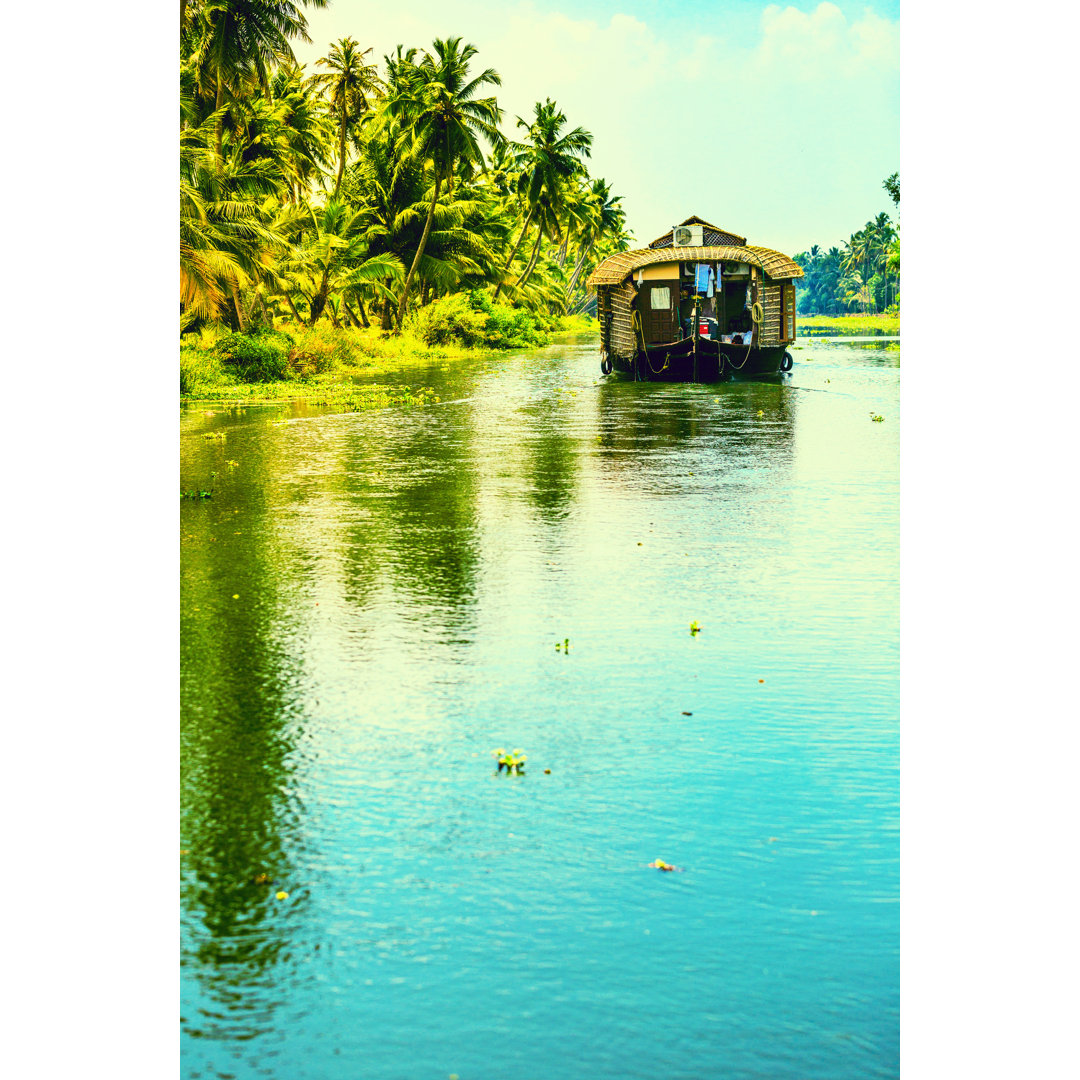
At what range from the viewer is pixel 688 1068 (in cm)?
302

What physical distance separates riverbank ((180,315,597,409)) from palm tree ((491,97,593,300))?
60.3ft

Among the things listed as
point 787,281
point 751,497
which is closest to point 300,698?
point 751,497

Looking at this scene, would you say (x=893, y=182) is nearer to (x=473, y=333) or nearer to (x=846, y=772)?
(x=473, y=333)

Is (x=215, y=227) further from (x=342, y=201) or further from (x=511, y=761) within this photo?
(x=511, y=761)

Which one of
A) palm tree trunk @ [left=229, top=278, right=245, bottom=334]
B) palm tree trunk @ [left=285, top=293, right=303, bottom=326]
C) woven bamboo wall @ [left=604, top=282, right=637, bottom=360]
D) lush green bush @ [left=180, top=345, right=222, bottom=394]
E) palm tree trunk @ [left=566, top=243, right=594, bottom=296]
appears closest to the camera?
lush green bush @ [left=180, top=345, right=222, bottom=394]

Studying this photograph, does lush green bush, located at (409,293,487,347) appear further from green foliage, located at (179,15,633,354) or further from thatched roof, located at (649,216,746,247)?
thatched roof, located at (649,216,746,247)

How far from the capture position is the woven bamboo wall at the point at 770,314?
102 ft

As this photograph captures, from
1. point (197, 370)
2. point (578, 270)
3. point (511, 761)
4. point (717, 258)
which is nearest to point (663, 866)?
point (511, 761)

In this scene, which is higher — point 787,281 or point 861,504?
point 787,281

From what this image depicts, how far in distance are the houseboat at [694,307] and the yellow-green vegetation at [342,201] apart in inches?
288

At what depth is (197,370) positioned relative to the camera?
87.7ft

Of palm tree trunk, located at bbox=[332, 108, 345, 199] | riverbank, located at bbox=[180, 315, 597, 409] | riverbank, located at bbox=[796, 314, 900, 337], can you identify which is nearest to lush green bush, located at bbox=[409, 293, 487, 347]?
palm tree trunk, located at bbox=[332, 108, 345, 199]

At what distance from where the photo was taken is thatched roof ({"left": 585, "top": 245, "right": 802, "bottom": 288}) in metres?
30.7
